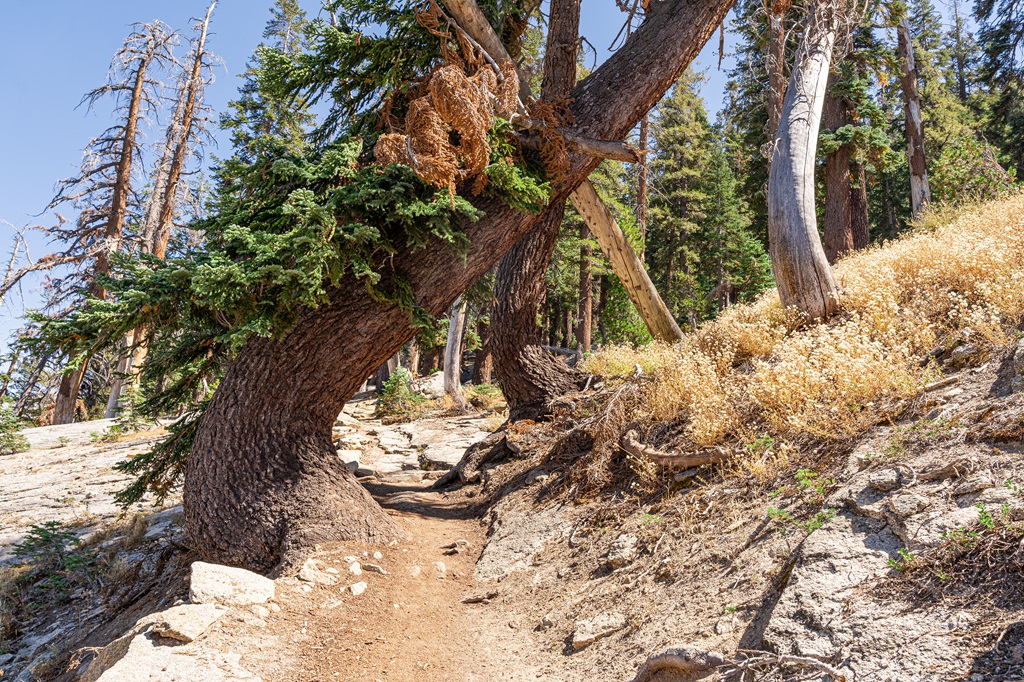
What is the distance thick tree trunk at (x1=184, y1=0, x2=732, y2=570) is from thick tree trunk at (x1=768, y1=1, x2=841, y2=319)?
3400mm

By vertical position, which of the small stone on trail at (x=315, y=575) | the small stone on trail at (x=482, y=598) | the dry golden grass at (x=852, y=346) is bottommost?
the small stone on trail at (x=482, y=598)

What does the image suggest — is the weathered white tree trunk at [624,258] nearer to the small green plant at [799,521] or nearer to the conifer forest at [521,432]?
the conifer forest at [521,432]

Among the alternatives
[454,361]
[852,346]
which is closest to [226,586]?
[852,346]

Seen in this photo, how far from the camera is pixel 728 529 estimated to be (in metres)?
3.72

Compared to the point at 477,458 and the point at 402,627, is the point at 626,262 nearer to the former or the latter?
the point at 477,458

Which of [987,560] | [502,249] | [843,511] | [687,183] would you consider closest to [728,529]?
[843,511]

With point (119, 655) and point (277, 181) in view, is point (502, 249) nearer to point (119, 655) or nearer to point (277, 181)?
point (277, 181)

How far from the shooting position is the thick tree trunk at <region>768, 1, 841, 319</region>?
6.37 metres

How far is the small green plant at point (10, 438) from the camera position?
41.8 ft

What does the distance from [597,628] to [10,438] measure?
1503cm

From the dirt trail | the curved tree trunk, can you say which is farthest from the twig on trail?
the curved tree trunk

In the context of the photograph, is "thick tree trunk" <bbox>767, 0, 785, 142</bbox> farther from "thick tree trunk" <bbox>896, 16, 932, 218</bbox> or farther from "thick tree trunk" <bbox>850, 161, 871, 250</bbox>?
"thick tree trunk" <bbox>896, 16, 932, 218</bbox>

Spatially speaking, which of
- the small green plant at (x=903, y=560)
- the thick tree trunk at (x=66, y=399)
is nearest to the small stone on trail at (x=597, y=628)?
the small green plant at (x=903, y=560)

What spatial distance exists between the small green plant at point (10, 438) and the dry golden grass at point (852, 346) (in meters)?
14.0
